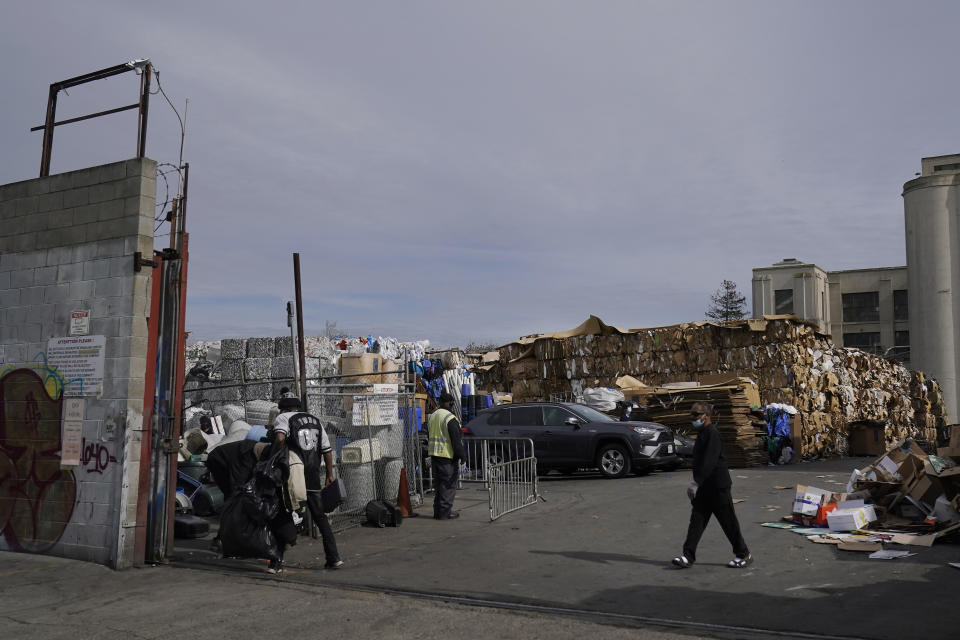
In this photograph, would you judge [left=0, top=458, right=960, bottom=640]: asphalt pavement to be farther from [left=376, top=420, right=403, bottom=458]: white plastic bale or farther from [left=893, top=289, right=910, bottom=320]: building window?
[left=893, top=289, right=910, bottom=320]: building window

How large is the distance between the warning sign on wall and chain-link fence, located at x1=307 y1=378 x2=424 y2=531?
293cm

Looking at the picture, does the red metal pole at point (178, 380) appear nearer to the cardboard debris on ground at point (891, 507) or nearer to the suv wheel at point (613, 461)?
the cardboard debris on ground at point (891, 507)

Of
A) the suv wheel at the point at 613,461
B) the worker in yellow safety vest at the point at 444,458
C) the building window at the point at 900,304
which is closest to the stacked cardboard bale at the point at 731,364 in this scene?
the suv wheel at the point at 613,461

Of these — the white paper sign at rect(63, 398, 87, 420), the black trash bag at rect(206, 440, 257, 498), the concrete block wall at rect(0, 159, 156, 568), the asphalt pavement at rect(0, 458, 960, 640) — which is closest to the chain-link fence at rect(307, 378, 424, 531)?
the asphalt pavement at rect(0, 458, 960, 640)

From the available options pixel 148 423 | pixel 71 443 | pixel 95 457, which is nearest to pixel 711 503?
pixel 148 423

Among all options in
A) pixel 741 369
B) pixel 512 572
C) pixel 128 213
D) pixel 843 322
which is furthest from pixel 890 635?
pixel 843 322

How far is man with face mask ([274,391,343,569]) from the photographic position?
8.65 meters

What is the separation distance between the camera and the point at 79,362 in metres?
9.37

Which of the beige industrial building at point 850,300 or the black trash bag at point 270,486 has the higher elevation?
the beige industrial building at point 850,300

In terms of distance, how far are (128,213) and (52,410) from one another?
2.49 metres

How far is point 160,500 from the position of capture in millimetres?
9156

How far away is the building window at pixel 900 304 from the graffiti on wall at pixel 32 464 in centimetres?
5524

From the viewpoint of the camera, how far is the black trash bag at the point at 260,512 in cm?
847

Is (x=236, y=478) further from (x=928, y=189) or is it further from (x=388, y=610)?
(x=928, y=189)
